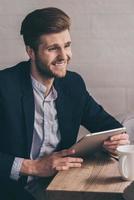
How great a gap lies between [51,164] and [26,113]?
1.03ft

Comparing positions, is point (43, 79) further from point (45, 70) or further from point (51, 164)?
point (51, 164)

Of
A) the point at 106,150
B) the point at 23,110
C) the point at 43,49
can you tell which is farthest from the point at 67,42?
the point at 106,150

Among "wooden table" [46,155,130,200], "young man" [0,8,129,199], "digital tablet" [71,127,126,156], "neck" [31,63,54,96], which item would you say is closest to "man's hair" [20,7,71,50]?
"young man" [0,8,129,199]

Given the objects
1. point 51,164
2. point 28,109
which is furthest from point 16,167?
point 28,109

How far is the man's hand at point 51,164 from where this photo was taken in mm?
1531

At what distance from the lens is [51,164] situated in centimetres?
157

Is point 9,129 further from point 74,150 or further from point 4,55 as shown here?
point 4,55

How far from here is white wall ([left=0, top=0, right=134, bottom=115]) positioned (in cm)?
240

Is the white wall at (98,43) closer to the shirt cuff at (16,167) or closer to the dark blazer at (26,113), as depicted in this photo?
the dark blazer at (26,113)

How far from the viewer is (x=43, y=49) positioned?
73.9 inches

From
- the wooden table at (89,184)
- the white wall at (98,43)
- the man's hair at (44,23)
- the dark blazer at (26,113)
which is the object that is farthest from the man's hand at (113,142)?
the white wall at (98,43)

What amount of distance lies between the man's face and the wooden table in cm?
45

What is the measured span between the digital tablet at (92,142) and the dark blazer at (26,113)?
0.79ft

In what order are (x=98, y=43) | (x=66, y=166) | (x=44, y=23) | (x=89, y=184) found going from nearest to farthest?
(x=89, y=184), (x=66, y=166), (x=44, y=23), (x=98, y=43)
